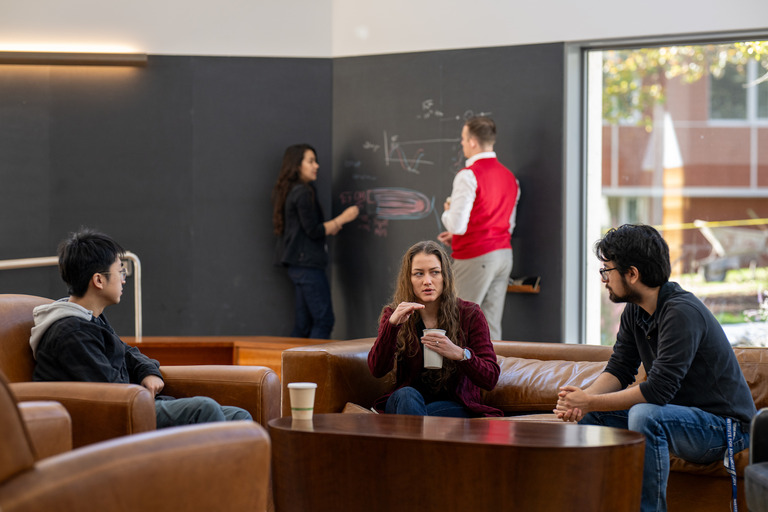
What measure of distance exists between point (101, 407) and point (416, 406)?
4.05 ft

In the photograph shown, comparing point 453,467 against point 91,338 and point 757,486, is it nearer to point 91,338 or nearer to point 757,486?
point 757,486

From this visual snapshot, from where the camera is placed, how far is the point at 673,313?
2.84m

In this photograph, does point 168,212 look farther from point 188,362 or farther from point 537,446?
point 537,446

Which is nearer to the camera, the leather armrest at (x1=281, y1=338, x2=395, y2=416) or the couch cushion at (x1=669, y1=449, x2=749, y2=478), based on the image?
the couch cushion at (x1=669, y1=449, x2=749, y2=478)

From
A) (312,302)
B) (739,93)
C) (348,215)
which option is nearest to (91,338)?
(312,302)

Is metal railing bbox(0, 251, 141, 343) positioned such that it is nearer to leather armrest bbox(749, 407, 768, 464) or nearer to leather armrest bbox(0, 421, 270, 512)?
leather armrest bbox(0, 421, 270, 512)

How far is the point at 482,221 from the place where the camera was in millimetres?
5516

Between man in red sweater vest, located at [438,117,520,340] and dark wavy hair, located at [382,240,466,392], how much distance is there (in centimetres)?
185

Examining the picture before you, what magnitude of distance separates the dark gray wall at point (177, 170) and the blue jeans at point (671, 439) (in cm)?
408

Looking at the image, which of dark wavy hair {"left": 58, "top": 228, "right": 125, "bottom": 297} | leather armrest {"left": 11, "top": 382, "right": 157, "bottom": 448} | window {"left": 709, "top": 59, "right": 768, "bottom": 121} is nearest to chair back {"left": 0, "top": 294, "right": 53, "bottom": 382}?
dark wavy hair {"left": 58, "top": 228, "right": 125, "bottom": 297}

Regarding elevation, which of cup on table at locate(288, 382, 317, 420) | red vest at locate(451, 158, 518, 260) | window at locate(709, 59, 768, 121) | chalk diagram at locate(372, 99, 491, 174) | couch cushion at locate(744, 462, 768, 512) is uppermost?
window at locate(709, 59, 768, 121)

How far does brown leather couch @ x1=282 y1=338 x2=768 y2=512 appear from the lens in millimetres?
3459

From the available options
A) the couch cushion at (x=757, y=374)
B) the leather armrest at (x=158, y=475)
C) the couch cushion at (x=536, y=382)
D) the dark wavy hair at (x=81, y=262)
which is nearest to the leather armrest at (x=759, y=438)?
the couch cushion at (x=757, y=374)

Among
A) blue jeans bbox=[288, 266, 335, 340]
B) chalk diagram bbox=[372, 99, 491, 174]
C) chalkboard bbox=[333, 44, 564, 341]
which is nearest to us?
chalkboard bbox=[333, 44, 564, 341]
